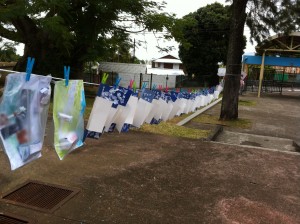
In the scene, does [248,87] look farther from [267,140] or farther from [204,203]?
[204,203]

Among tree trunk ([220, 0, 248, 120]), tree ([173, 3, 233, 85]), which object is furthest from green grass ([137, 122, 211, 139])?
tree ([173, 3, 233, 85])

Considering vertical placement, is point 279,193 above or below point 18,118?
below

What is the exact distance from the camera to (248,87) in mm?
33031

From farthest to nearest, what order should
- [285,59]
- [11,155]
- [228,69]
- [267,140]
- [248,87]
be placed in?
[248,87], [285,59], [228,69], [267,140], [11,155]

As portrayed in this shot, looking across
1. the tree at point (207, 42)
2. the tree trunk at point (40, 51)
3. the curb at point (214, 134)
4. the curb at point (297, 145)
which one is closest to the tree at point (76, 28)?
the tree trunk at point (40, 51)

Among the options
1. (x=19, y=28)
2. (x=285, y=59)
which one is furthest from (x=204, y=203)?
(x=285, y=59)

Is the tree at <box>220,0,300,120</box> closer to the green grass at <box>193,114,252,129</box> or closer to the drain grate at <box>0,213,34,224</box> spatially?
the green grass at <box>193,114,252,129</box>

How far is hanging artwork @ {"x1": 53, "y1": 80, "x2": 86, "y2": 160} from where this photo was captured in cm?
369

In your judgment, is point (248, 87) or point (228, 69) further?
point (248, 87)

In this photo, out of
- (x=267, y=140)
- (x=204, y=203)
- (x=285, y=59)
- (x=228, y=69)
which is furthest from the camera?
(x=285, y=59)

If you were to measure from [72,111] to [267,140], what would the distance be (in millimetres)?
6739

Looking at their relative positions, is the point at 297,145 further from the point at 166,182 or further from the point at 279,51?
the point at 279,51

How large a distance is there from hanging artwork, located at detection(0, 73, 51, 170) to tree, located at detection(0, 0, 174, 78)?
10.8 m

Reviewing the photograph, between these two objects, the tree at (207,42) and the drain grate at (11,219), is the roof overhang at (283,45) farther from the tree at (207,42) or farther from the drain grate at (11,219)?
the drain grate at (11,219)
